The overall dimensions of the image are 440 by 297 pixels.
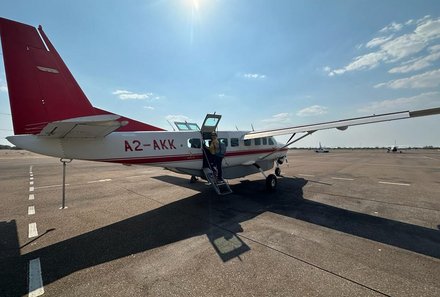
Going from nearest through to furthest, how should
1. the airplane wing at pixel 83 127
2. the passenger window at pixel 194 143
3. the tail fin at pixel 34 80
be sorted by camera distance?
the airplane wing at pixel 83 127 → the tail fin at pixel 34 80 → the passenger window at pixel 194 143

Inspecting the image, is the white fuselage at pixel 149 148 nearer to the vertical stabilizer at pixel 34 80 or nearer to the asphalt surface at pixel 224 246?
the vertical stabilizer at pixel 34 80

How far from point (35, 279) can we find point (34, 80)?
4.95 metres

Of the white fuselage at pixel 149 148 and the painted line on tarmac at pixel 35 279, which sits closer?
the painted line on tarmac at pixel 35 279

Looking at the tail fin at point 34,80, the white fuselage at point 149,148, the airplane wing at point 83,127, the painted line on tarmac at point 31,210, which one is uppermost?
the tail fin at point 34,80

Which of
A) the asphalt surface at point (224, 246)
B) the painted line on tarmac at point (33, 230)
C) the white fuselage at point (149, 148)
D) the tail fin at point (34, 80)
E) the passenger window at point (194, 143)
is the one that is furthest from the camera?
the passenger window at point (194, 143)

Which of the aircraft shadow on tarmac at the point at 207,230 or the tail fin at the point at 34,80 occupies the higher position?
the tail fin at the point at 34,80

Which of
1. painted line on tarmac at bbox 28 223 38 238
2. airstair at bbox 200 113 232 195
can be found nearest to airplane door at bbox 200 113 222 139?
airstair at bbox 200 113 232 195

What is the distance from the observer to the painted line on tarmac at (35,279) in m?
3.52

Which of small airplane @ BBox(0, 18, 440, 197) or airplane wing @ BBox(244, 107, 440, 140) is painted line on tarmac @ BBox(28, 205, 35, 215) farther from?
airplane wing @ BBox(244, 107, 440, 140)

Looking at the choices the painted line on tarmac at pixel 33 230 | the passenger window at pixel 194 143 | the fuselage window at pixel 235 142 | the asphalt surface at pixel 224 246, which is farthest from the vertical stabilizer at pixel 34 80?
the fuselage window at pixel 235 142

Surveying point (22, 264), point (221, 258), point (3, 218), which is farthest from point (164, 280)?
point (3, 218)

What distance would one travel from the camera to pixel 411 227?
6.06m

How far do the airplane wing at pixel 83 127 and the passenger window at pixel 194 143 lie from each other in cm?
351

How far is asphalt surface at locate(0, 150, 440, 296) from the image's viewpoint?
364cm
